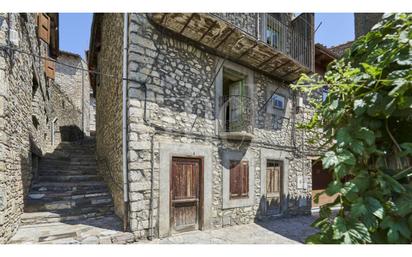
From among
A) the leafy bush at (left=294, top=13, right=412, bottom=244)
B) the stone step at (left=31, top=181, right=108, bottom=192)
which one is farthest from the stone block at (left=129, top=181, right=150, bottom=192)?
the leafy bush at (left=294, top=13, right=412, bottom=244)

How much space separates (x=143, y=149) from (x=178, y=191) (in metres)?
0.87

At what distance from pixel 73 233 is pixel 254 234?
106 inches

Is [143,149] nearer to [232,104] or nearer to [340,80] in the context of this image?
[232,104]

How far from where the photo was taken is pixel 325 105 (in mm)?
1241

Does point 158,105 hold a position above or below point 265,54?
below

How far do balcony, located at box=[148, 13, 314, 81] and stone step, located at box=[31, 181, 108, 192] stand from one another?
3.40 meters

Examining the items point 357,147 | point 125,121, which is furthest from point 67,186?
point 357,147

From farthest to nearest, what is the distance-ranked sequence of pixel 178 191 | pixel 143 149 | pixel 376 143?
1. pixel 178 191
2. pixel 143 149
3. pixel 376 143

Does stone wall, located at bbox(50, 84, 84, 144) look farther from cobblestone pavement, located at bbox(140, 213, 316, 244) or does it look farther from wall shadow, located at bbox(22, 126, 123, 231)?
cobblestone pavement, located at bbox(140, 213, 316, 244)

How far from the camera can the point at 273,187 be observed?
189 inches

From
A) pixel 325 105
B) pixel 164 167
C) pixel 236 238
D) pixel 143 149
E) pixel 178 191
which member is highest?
pixel 325 105

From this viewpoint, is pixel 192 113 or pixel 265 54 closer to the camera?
pixel 192 113
